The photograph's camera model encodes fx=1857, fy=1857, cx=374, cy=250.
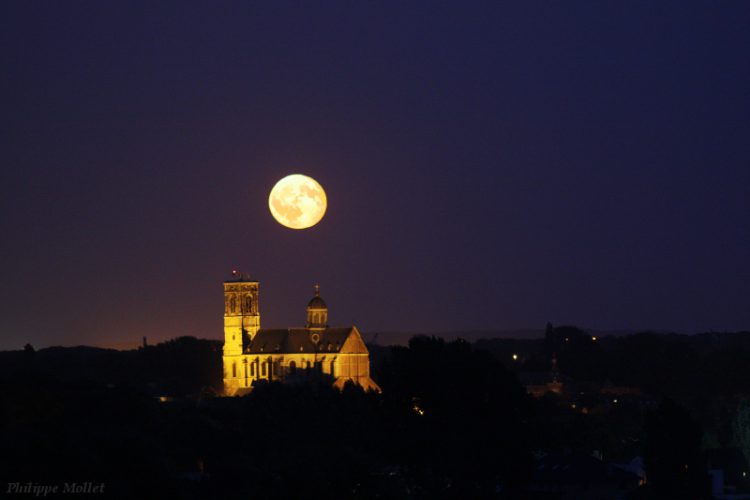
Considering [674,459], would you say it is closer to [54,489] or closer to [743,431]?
[743,431]

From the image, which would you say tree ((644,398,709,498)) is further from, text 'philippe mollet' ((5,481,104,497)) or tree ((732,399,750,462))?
text 'philippe mollet' ((5,481,104,497))

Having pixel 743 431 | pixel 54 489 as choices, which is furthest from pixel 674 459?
pixel 54 489

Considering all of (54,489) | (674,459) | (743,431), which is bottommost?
(674,459)

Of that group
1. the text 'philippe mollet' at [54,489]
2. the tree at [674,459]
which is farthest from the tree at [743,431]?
the text 'philippe mollet' at [54,489]

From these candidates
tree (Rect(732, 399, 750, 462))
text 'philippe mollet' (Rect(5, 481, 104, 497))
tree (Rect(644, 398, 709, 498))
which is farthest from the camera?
tree (Rect(732, 399, 750, 462))

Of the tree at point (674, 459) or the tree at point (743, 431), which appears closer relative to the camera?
the tree at point (674, 459)

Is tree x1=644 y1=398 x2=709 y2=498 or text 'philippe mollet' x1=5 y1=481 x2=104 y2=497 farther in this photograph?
tree x1=644 y1=398 x2=709 y2=498

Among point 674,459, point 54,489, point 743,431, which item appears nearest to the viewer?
point 54,489

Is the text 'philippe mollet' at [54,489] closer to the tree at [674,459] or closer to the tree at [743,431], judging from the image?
the tree at [674,459]

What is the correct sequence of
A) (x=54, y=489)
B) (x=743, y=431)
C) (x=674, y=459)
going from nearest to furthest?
(x=54, y=489) → (x=674, y=459) → (x=743, y=431)

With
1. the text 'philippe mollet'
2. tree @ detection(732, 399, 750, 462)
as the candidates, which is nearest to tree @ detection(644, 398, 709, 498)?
tree @ detection(732, 399, 750, 462)

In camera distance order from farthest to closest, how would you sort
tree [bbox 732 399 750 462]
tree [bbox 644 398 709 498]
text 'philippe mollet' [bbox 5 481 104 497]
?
tree [bbox 732 399 750 462], tree [bbox 644 398 709 498], text 'philippe mollet' [bbox 5 481 104 497]

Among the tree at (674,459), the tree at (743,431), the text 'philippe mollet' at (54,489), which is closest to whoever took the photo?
the text 'philippe mollet' at (54,489)

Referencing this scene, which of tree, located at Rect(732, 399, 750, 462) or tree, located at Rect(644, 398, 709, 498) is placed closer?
tree, located at Rect(644, 398, 709, 498)
